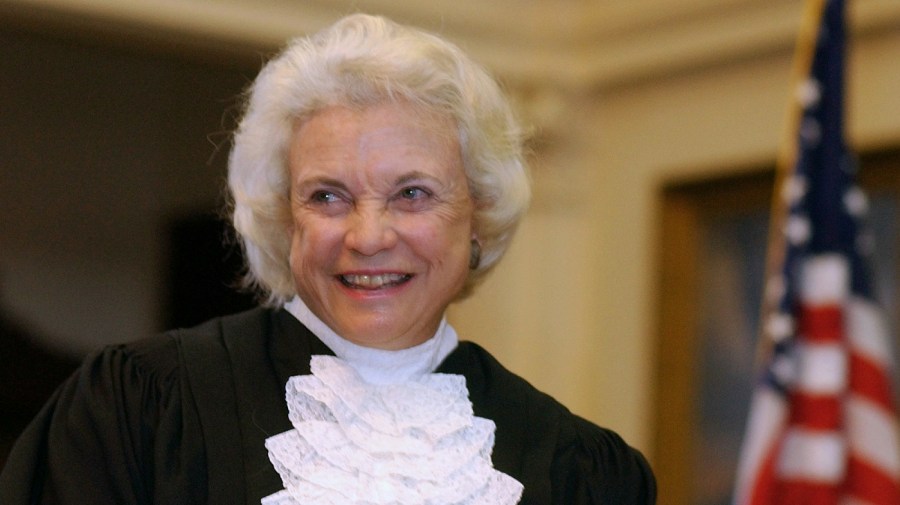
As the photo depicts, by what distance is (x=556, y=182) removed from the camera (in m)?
5.66

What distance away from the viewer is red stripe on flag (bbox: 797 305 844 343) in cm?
376

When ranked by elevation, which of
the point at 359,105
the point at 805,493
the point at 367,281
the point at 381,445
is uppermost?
the point at 359,105

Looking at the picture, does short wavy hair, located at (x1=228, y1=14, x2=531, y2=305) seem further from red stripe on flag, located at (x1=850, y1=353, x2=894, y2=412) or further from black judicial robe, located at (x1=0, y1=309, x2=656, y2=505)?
red stripe on flag, located at (x1=850, y1=353, x2=894, y2=412)

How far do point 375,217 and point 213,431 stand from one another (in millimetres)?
377

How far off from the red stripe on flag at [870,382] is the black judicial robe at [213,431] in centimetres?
161

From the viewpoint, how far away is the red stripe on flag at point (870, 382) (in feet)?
12.4

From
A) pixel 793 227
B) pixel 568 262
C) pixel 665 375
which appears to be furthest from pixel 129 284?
pixel 793 227

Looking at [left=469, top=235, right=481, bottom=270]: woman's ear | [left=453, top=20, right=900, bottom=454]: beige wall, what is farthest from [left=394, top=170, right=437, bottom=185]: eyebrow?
[left=453, top=20, right=900, bottom=454]: beige wall

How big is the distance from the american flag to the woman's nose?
192 centimetres

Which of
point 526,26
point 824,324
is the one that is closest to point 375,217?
point 824,324

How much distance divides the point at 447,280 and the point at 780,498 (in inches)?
73.6

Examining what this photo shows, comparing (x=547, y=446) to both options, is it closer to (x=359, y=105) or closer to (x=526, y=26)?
(x=359, y=105)

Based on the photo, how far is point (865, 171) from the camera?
15.7ft

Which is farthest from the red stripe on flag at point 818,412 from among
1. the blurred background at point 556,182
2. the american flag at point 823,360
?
the blurred background at point 556,182
